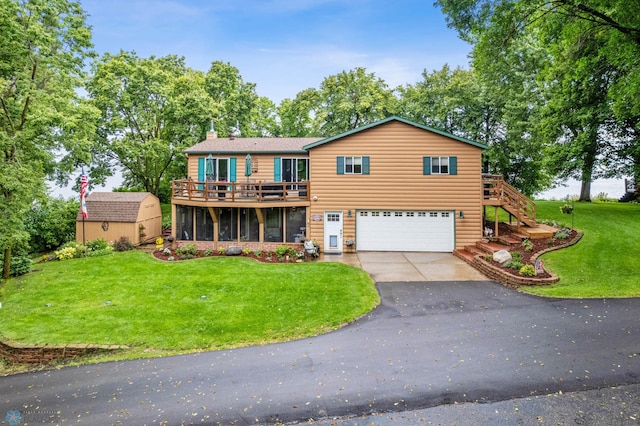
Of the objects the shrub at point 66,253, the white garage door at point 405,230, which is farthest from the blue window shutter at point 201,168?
the white garage door at point 405,230

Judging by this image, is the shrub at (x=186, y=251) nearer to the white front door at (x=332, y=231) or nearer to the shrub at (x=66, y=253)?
the shrub at (x=66, y=253)

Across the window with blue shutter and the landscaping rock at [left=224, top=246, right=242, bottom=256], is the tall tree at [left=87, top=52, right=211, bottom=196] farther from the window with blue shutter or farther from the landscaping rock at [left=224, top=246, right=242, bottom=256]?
the window with blue shutter

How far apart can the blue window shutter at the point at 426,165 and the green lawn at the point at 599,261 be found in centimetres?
619

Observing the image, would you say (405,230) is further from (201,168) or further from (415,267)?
(201,168)

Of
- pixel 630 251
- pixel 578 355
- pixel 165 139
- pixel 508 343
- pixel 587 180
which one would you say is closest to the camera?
pixel 578 355

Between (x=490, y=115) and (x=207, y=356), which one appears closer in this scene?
(x=207, y=356)

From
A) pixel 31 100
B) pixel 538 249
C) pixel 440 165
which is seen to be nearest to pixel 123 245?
pixel 31 100

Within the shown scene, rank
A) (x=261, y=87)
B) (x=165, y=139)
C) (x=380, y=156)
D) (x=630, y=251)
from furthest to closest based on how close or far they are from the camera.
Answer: (x=261, y=87) < (x=165, y=139) < (x=380, y=156) < (x=630, y=251)

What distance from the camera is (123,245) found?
17.3 meters

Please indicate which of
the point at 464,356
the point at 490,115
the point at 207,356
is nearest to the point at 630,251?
the point at 464,356

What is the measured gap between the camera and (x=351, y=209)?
1717 cm

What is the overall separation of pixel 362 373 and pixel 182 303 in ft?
20.5

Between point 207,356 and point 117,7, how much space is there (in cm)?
2018

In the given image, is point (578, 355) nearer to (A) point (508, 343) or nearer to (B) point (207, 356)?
(A) point (508, 343)
